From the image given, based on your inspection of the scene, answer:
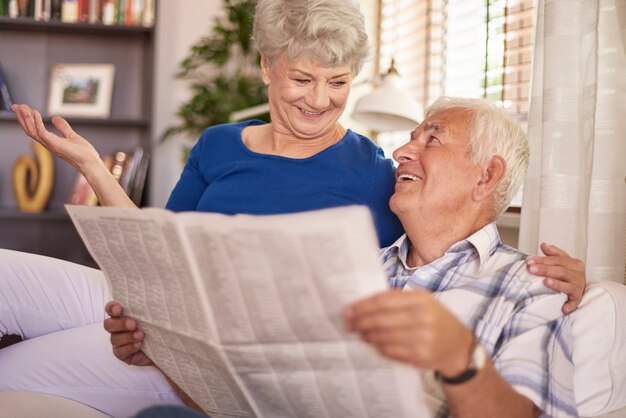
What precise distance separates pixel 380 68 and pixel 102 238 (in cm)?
289

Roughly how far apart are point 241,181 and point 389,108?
81 cm

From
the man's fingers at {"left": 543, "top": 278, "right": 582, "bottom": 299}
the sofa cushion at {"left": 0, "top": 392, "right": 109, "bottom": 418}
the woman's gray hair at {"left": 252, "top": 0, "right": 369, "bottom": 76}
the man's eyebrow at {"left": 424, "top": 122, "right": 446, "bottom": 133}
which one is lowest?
the sofa cushion at {"left": 0, "top": 392, "right": 109, "bottom": 418}

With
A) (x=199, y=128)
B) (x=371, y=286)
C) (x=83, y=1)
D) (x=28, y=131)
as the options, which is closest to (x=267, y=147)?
(x=28, y=131)

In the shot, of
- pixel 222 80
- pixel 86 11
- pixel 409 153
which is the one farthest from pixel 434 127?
pixel 86 11

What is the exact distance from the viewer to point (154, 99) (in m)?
Answer: 3.78

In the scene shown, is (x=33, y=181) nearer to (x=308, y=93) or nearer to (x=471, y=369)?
(x=308, y=93)

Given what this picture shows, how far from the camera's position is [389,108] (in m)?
2.33

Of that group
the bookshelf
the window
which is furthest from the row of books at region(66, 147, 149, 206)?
the window

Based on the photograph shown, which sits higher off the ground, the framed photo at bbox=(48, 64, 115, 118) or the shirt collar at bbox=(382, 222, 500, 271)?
the framed photo at bbox=(48, 64, 115, 118)

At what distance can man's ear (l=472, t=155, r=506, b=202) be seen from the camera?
133 cm

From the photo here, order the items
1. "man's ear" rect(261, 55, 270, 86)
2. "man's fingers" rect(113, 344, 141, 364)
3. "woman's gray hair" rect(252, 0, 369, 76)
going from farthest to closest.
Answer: "man's ear" rect(261, 55, 270, 86), "woman's gray hair" rect(252, 0, 369, 76), "man's fingers" rect(113, 344, 141, 364)

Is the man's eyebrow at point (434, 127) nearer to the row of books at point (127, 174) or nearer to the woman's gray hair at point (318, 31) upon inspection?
the woman's gray hair at point (318, 31)

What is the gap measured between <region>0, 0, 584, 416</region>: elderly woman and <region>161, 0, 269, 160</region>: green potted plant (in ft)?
6.40

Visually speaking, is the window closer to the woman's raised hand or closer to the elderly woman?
the elderly woman
